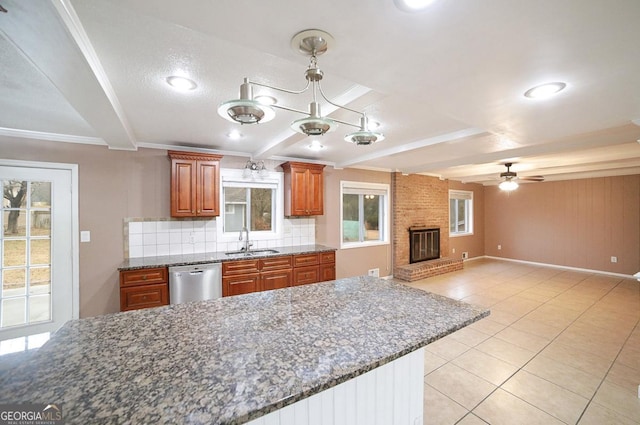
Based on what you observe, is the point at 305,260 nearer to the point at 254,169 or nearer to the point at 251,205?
the point at 251,205

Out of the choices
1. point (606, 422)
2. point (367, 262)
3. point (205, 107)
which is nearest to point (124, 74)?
point (205, 107)

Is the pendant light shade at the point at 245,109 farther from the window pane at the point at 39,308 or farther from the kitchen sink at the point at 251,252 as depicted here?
the window pane at the point at 39,308

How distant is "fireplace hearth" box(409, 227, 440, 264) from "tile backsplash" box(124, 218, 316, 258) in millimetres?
3504

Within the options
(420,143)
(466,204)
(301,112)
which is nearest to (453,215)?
(466,204)

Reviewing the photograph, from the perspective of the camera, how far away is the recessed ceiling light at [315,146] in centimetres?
351

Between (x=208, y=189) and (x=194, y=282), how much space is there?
1227 millimetres

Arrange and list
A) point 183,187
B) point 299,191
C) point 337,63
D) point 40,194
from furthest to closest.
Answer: point 299,191 < point 183,187 < point 40,194 < point 337,63

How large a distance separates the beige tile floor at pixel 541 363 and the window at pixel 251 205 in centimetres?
286

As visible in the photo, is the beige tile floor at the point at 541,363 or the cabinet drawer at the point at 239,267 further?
the cabinet drawer at the point at 239,267

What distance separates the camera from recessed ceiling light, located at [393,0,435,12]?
1.02 meters

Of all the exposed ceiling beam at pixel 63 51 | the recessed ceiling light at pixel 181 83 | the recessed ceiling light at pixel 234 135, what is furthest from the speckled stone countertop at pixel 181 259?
the recessed ceiling light at pixel 181 83

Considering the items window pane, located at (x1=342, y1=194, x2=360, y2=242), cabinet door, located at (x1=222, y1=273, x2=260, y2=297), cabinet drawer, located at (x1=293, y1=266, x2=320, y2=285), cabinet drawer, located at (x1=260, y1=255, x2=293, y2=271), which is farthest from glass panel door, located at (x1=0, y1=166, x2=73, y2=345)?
window pane, located at (x1=342, y1=194, x2=360, y2=242)

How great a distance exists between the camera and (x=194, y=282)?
317cm

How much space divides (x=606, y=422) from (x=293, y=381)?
257 cm
